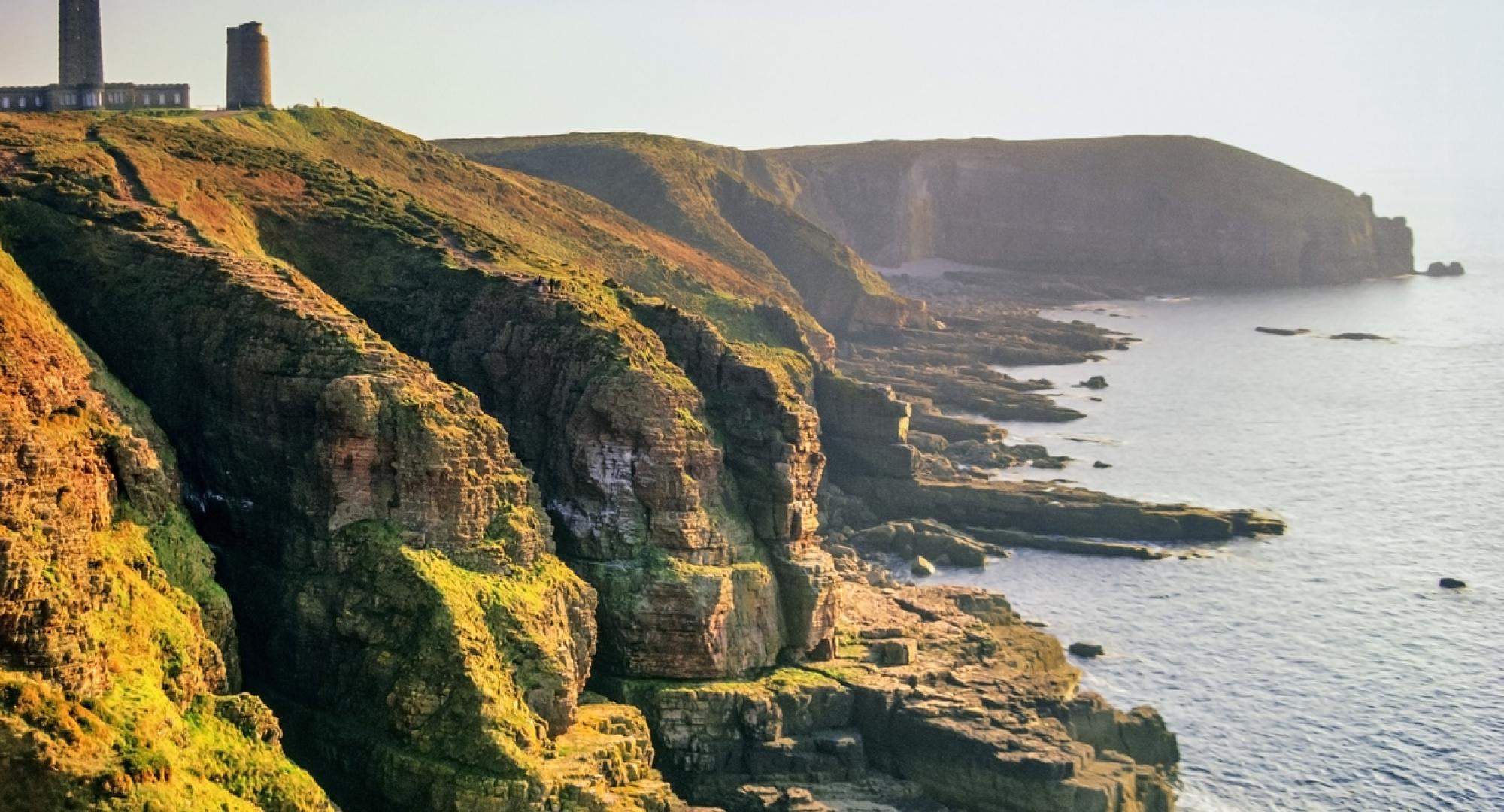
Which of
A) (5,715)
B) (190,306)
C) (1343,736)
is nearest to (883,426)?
(1343,736)

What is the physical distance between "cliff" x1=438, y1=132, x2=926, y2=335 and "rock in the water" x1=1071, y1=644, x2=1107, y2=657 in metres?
63.0

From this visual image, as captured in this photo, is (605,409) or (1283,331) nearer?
(605,409)

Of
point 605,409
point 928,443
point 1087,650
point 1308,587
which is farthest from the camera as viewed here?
point 928,443

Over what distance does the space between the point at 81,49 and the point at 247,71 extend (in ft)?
35.3

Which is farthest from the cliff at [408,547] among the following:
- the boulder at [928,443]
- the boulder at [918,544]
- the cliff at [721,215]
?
the cliff at [721,215]

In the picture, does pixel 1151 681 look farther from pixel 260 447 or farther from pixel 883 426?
pixel 260 447

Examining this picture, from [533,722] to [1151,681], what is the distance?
32366mm

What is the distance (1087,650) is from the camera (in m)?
82.6

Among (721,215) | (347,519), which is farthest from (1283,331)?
(347,519)

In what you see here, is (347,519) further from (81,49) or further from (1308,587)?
(1308,587)

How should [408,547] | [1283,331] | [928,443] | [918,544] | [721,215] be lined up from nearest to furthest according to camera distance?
[408,547]
[918,544]
[928,443]
[721,215]
[1283,331]

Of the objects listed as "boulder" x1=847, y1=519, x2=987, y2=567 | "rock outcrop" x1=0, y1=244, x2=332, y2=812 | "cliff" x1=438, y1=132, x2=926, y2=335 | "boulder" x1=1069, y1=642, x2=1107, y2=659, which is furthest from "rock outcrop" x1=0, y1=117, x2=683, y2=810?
"cliff" x1=438, y1=132, x2=926, y2=335

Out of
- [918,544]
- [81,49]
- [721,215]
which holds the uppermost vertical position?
[81,49]

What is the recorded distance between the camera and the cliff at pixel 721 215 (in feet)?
491
